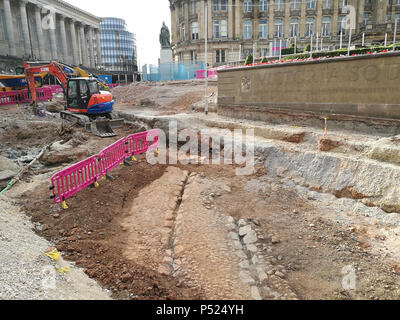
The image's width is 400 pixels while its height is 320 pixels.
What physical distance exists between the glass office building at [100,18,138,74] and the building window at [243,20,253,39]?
59.5m

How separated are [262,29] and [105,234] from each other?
49141mm

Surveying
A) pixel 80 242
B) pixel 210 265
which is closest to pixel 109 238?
pixel 80 242

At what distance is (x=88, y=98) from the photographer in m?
18.0

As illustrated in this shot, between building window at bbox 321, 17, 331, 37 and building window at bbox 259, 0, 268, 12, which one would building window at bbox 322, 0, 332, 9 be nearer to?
building window at bbox 321, 17, 331, 37

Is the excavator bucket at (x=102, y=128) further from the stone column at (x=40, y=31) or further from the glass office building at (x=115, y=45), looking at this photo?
the glass office building at (x=115, y=45)

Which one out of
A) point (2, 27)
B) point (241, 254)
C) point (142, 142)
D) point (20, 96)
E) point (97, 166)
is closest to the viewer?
point (241, 254)

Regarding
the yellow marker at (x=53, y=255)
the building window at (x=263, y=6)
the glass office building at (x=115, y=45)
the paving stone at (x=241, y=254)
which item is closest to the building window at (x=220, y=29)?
the building window at (x=263, y=6)

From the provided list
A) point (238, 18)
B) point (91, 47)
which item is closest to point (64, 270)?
point (238, 18)

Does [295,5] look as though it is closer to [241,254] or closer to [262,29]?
[262,29]

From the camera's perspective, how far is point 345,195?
8781 millimetres

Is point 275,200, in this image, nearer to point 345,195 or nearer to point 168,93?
point 345,195

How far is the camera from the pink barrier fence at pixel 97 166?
26.7ft

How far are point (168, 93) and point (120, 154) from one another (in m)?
18.9

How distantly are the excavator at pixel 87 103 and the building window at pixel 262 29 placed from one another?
124ft
